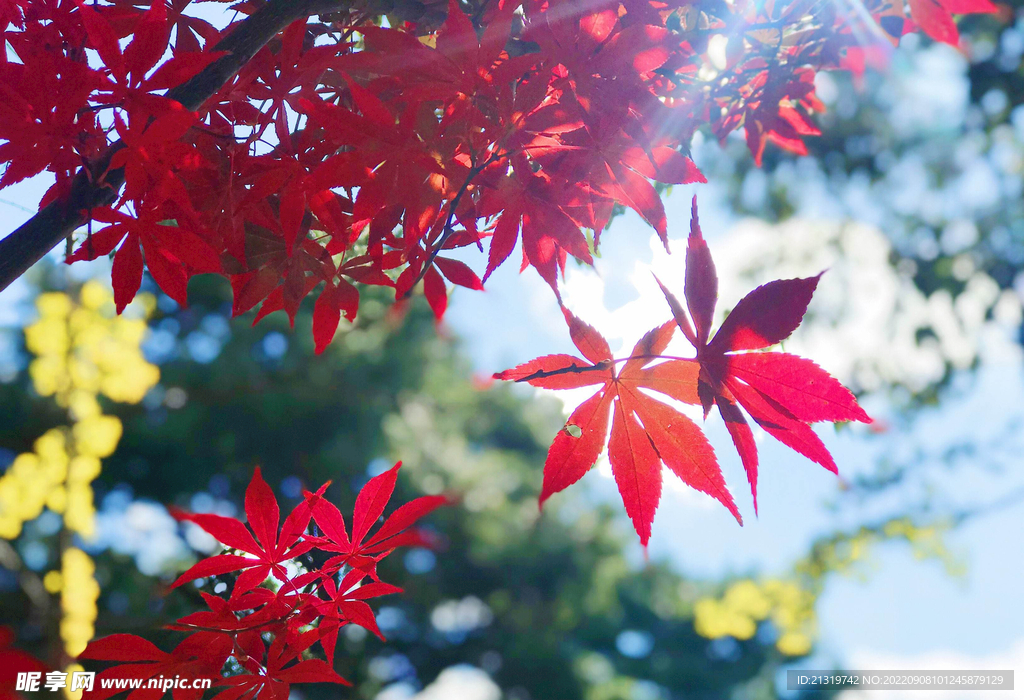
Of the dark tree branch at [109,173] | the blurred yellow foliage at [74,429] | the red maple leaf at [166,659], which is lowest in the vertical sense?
the red maple leaf at [166,659]

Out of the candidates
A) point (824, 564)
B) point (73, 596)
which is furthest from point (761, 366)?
point (824, 564)

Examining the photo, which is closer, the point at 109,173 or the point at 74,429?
the point at 109,173

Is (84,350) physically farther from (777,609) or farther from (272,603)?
(777,609)

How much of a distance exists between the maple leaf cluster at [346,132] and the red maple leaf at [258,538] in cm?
11

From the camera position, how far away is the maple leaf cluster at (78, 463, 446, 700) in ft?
1.15

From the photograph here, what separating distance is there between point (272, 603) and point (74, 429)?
2.05 metres

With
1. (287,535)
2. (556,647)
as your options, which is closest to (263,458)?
(556,647)

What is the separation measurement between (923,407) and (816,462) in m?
2.94

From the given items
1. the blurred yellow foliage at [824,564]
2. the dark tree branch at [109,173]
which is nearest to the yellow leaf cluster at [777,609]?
the blurred yellow foliage at [824,564]

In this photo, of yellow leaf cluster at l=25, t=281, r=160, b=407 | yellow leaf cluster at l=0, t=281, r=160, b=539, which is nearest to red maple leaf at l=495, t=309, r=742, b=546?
yellow leaf cluster at l=0, t=281, r=160, b=539

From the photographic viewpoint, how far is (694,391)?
1.12ft

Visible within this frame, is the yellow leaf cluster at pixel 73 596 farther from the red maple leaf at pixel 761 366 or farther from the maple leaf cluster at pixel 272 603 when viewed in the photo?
the red maple leaf at pixel 761 366

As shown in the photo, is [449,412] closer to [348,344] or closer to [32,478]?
[348,344]

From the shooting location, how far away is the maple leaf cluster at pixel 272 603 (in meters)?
0.35
